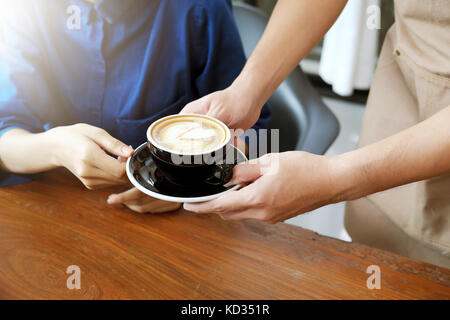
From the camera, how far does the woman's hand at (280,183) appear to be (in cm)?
86

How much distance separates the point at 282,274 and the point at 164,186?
0.31 meters

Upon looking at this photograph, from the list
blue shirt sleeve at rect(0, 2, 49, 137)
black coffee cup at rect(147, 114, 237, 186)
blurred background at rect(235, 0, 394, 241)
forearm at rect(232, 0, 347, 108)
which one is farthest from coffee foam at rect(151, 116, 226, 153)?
blurred background at rect(235, 0, 394, 241)

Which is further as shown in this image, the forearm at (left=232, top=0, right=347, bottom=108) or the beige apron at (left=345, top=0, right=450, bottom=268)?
the forearm at (left=232, top=0, right=347, bottom=108)

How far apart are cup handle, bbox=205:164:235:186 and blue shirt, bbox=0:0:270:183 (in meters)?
0.49

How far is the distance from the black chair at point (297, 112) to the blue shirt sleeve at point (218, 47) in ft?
0.66

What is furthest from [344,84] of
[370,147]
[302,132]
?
[370,147]

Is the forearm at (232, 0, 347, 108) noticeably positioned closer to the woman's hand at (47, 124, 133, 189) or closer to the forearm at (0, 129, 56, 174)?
the woman's hand at (47, 124, 133, 189)

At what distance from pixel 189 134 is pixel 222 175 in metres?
0.13

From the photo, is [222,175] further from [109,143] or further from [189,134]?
[109,143]

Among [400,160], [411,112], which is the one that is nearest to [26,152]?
[400,160]

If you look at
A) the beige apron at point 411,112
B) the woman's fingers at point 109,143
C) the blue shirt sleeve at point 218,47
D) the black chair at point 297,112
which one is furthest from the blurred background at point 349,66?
→ the woman's fingers at point 109,143

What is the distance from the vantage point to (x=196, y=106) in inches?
42.5

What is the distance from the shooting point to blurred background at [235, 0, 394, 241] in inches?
96.2
